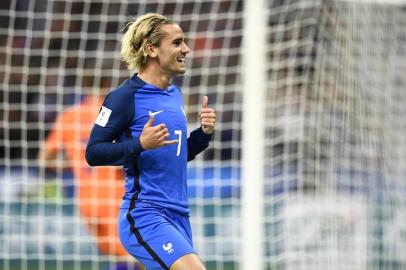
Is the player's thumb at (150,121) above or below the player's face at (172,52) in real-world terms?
below

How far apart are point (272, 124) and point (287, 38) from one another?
2.78 feet

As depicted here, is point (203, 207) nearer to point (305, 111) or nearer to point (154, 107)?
point (305, 111)

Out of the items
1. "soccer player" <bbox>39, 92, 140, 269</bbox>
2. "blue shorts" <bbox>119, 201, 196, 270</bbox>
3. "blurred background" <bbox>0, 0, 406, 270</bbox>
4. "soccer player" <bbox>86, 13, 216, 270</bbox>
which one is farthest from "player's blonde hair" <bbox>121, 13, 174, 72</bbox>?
"soccer player" <bbox>39, 92, 140, 269</bbox>

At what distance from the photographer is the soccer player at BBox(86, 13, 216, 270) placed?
4.38 meters

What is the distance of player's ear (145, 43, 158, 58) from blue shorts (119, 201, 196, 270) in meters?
0.78

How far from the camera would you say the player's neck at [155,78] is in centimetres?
475

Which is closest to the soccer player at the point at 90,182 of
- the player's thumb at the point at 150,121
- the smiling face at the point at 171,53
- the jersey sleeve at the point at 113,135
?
the smiling face at the point at 171,53

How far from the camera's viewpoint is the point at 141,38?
4.79 meters

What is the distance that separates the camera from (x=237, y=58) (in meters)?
10.4

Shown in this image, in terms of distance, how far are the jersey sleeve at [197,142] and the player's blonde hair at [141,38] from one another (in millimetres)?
457

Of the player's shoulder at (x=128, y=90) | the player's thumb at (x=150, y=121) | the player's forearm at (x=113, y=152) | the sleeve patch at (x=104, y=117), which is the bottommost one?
the player's forearm at (x=113, y=152)

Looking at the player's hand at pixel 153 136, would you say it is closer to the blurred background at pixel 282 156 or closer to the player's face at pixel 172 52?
the player's face at pixel 172 52

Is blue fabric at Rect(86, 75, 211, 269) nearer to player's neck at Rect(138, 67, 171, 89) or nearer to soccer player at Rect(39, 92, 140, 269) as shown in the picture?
player's neck at Rect(138, 67, 171, 89)

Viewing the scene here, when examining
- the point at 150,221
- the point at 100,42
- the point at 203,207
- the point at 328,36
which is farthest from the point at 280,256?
the point at 150,221
